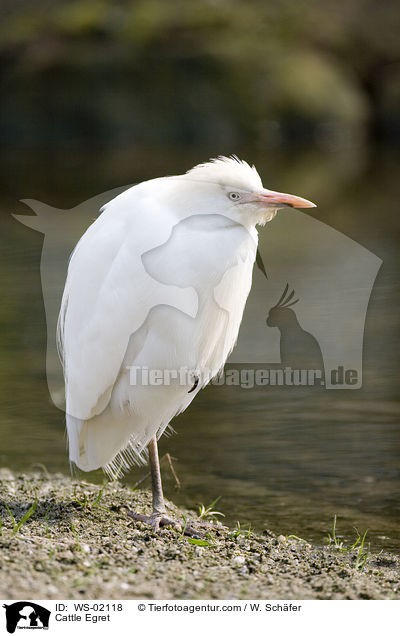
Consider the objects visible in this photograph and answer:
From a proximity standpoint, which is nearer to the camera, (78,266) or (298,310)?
(78,266)

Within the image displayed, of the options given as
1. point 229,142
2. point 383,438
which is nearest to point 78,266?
point 383,438

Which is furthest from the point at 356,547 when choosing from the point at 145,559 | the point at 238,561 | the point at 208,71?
the point at 208,71

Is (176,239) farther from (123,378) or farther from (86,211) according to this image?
(86,211)

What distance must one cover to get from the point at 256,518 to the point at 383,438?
139cm

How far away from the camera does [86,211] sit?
12648mm

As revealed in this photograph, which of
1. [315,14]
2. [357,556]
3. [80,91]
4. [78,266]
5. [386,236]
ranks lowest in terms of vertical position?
[357,556]

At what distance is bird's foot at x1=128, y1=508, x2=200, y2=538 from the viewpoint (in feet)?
13.7

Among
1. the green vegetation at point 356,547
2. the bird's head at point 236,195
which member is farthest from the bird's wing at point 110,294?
the green vegetation at point 356,547

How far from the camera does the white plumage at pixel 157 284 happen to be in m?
3.77

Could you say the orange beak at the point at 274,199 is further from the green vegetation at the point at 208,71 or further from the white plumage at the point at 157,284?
the green vegetation at the point at 208,71

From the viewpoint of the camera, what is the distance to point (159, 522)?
4250mm

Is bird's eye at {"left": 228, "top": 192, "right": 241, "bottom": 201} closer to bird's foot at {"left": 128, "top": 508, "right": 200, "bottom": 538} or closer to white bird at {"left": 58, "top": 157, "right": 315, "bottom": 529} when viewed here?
white bird at {"left": 58, "top": 157, "right": 315, "bottom": 529}

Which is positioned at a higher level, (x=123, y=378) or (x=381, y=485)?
(x=123, y=378)

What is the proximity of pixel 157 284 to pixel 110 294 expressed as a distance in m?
0.21
